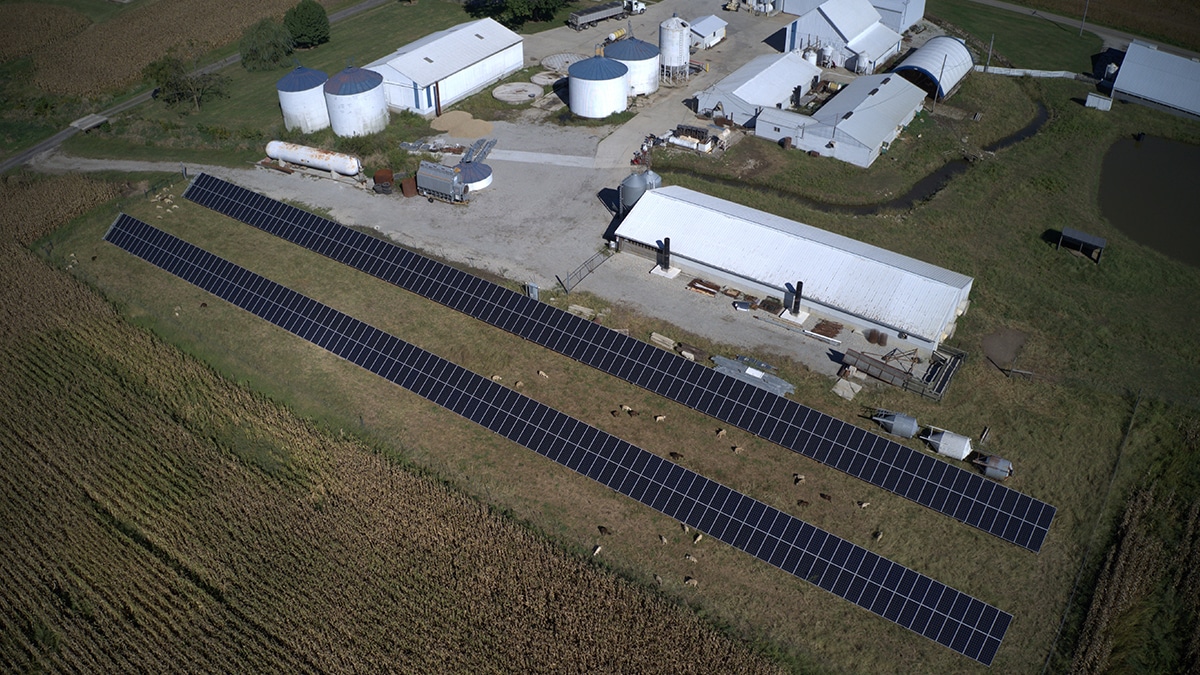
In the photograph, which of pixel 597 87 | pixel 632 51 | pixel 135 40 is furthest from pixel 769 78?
pixel 135 40

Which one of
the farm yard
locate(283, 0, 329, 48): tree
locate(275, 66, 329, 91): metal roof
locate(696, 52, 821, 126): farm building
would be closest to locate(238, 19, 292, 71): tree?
locate(283, 0, 329, 48): tree

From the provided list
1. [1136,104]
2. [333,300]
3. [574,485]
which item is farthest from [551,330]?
[1136,104]

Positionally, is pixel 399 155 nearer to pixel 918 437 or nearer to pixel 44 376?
pixel 44 376

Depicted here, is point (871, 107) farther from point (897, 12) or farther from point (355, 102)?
point (355, 102)

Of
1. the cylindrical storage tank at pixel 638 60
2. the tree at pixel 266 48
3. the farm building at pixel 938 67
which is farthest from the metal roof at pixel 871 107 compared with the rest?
the tree at pixel 266 48

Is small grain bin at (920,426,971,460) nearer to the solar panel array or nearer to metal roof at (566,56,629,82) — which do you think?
the solar panel array
